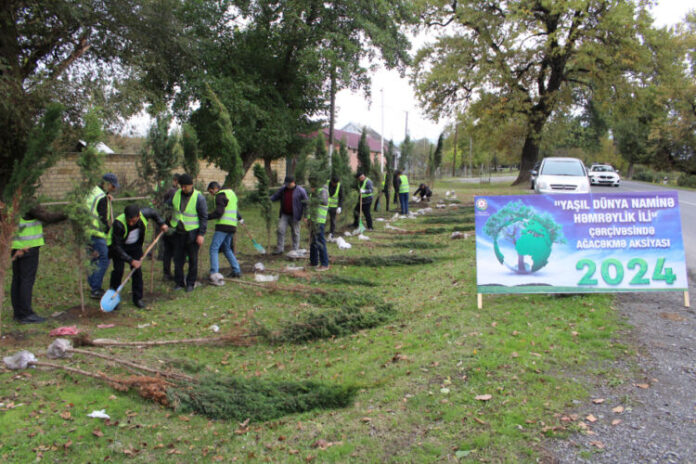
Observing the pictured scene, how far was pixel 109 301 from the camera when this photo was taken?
753cm

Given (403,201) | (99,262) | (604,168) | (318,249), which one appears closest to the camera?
(99,262)

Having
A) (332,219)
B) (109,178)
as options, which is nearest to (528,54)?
(332,219)

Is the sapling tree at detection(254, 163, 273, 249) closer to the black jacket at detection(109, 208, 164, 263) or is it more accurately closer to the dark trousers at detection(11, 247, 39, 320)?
the black jacket at detection(109, 208, 164, 263)

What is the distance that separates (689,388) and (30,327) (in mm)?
8046

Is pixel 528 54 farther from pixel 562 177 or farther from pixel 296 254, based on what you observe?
pixel 296 254

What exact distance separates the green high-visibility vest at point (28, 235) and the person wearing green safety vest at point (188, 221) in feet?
7.54

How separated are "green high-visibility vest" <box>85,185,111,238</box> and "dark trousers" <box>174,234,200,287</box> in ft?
4.16

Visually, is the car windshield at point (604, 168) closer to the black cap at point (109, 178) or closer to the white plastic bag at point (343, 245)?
the white plastic bag at point (343, 245)

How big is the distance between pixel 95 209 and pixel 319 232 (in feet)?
15.2

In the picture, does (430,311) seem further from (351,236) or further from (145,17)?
(145,17)

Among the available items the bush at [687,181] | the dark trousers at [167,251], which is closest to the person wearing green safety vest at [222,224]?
the dark trousers at [167,251]

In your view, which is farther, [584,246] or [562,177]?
[562,177]

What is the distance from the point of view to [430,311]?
24.0 feet

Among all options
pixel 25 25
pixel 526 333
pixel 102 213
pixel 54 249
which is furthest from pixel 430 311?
pixel 25 25
